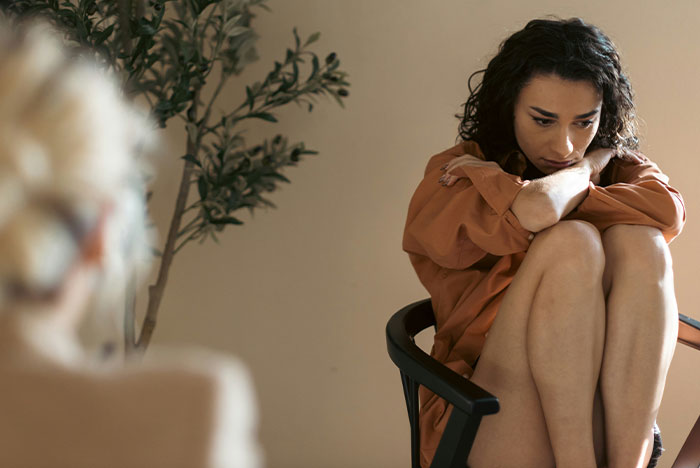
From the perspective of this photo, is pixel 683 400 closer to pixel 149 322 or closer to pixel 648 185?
pixel 648 185

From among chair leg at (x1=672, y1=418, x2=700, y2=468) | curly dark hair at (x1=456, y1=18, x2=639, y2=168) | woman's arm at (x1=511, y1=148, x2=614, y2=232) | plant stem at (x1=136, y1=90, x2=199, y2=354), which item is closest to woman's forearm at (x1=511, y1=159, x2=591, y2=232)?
woman's arm at (x1=511, y1=148, x2=614, y2=232)

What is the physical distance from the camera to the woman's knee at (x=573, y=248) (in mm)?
1570

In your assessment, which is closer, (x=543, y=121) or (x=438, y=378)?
(x=438, y=378)

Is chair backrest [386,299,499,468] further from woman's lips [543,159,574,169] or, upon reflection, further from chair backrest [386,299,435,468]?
woman's lips [543,159,574,169]

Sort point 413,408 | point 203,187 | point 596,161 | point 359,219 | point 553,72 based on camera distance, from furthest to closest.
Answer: point 359,219 < point 203,187 < point 596,161 < point 553,72 < point 413,408

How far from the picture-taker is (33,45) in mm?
618

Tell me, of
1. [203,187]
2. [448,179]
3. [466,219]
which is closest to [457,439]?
[466,219]

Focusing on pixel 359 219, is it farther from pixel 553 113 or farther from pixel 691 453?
pixel 691 453

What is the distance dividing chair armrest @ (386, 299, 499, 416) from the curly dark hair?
594 mm

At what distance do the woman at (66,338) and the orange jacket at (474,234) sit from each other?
118 centimetres

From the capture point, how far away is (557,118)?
1.80m

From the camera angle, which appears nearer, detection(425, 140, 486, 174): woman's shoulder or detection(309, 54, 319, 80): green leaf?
detection(425, 140, 486, 174): woman's shoulder

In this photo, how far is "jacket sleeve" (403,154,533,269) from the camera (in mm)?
1704

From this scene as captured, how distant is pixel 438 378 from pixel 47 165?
0.98m
